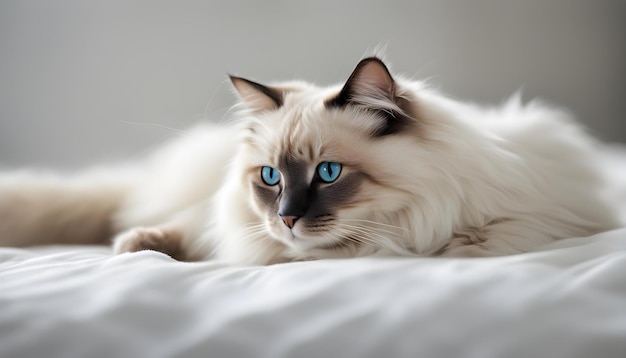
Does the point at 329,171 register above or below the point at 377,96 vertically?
below

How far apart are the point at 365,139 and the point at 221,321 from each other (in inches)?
27.9

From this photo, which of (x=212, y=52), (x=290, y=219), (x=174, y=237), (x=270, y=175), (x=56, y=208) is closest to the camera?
(x=290, y=219)

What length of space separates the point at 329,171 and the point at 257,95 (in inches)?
15.8

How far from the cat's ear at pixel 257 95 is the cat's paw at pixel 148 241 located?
0.54 m

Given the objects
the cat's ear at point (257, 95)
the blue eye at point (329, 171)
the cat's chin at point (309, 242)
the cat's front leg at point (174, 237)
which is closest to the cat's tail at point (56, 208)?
the cat's front leg at point (174, 237)

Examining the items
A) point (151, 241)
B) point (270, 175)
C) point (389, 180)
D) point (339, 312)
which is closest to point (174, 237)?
point (151, 241)

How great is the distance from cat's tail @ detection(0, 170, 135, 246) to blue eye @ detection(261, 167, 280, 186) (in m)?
0.94

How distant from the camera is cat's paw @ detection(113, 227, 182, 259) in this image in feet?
5.44

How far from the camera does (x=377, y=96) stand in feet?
4.54

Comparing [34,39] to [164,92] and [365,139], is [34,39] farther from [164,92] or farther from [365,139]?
[365,139]

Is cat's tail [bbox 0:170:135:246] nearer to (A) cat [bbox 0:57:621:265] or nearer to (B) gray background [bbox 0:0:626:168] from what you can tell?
(A) cat [bbox 0:57:621:265]

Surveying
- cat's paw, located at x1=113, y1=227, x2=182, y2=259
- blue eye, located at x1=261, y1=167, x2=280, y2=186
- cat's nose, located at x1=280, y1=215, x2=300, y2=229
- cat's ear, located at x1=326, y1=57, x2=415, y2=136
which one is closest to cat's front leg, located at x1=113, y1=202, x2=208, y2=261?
cat's paw, located at x1=113, y1=227, x2=182, y2=259

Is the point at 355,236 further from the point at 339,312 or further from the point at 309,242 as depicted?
the point at 339,312

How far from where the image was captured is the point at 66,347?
2.69ft
